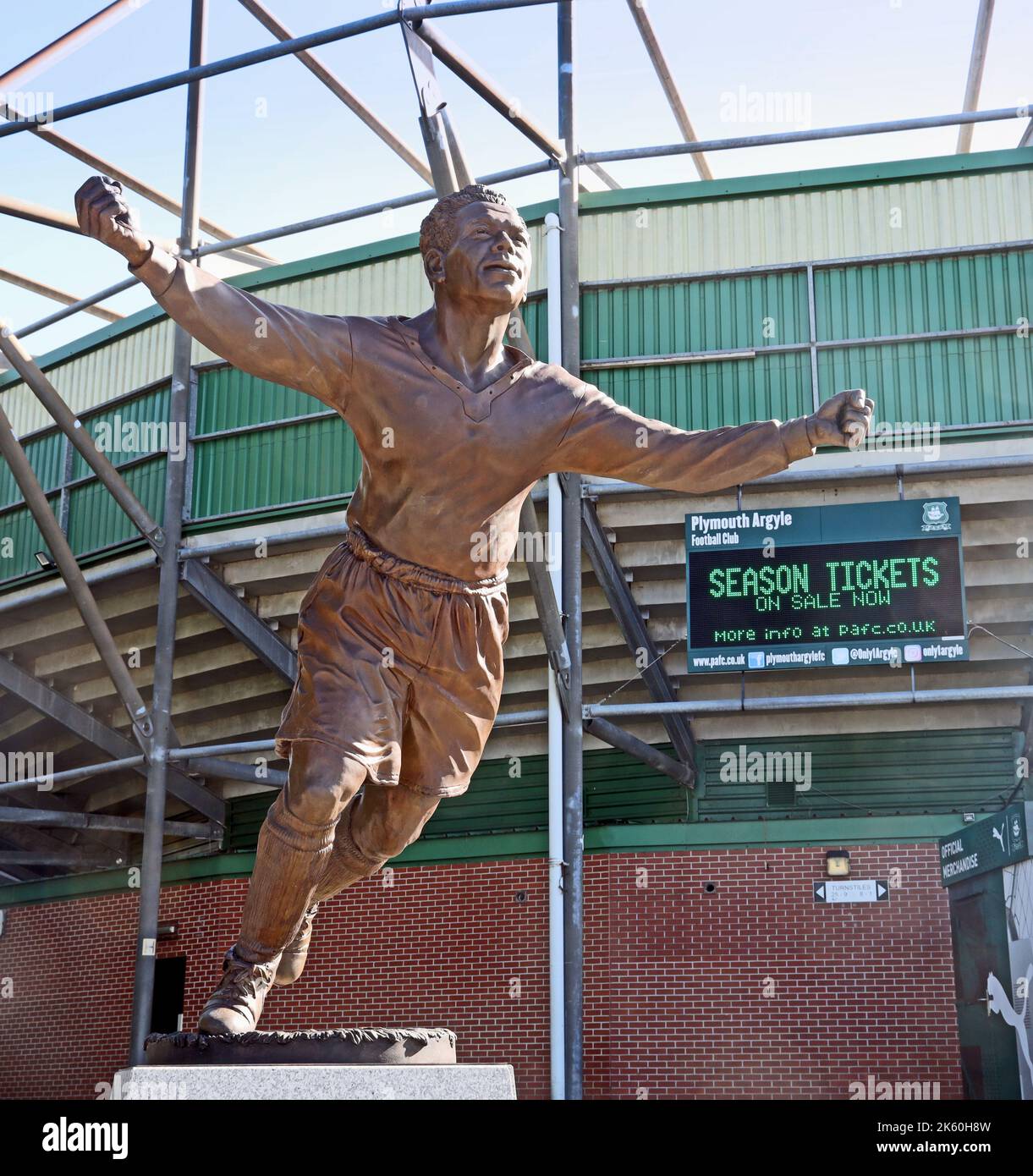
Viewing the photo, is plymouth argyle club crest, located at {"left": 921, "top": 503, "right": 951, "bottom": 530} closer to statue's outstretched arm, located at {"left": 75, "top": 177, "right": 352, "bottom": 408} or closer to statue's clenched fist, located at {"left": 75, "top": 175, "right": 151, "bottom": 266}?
statue's outstretched arm, located at {"left": 75, "top": 177, "right": 352, "bottom": 408}

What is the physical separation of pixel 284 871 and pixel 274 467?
1213cm

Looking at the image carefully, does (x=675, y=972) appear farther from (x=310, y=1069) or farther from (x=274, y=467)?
(x=310, y=1069)

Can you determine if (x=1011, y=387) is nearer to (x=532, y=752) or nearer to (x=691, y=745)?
(x=691, y=745)

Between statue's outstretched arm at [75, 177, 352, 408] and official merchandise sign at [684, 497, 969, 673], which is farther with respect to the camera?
official merchandise sign at [684, 497, 969, 673]

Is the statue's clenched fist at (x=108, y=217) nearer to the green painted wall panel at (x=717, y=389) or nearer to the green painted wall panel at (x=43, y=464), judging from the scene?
the green painted wall panel at (x=717, y=389)

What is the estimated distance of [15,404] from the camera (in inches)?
740

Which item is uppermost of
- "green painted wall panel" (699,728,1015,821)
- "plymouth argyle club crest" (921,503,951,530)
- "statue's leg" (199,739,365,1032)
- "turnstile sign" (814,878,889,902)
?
"plymouth argyle club crest" (921,503,951,530)

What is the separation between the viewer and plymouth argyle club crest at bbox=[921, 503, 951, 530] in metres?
13.4

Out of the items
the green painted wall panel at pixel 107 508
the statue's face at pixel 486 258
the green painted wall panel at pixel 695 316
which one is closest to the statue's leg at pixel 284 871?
the statue's face at pixel 486 258

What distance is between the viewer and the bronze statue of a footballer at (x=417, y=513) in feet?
13.7

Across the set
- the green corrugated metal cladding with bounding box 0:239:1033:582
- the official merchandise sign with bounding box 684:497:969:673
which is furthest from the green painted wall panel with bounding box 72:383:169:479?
the official merchandise sign with bounding box 684:497:969:673

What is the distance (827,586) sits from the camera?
13484 millimetres

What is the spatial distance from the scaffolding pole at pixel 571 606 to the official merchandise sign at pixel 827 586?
41.6 inches

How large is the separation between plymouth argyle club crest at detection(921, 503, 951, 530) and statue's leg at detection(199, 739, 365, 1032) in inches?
397
